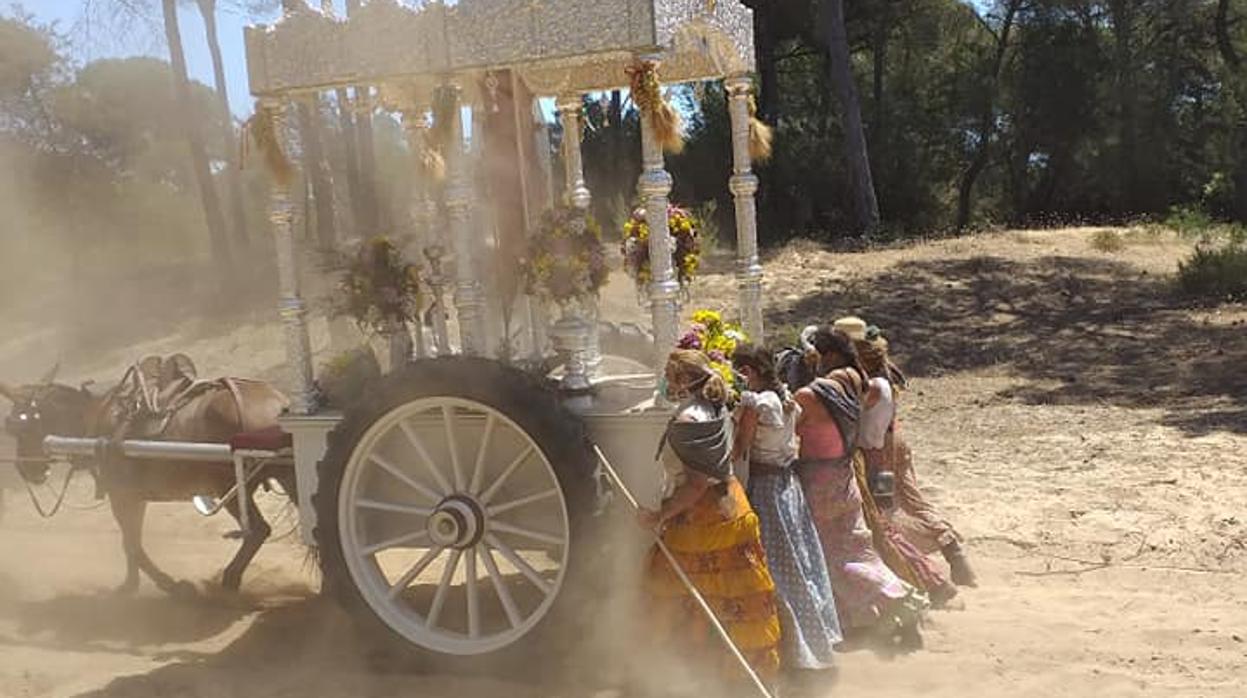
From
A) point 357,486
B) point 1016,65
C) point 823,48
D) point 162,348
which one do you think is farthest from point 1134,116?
point 357,486

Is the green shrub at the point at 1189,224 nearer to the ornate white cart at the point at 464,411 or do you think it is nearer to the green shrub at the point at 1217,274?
the green shrub at the point at 1217,274

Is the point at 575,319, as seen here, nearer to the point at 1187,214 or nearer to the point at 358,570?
the point at 358,570

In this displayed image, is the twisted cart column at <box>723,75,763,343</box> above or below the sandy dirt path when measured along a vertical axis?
above

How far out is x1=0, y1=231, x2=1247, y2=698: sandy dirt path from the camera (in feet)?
15.6

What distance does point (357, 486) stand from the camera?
479 cm

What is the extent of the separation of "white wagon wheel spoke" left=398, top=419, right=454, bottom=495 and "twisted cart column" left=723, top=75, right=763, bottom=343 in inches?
74.0

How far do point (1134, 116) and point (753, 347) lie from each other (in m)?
24.2

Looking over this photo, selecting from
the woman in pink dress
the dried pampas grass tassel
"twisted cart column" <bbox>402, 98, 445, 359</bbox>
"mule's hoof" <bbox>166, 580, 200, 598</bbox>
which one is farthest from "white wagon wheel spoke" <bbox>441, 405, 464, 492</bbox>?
"mule's hoof" <bbox>166, 580, 200, 598</bbox>

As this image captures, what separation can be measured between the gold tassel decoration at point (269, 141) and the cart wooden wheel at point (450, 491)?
118 cm

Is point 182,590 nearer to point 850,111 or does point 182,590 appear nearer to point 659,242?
point 659,242

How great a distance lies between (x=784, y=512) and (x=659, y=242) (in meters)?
1.26

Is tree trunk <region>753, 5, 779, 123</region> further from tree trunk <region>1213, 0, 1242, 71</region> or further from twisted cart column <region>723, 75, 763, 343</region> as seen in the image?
twisted cart column <region>723, 75, 763, 343</region>

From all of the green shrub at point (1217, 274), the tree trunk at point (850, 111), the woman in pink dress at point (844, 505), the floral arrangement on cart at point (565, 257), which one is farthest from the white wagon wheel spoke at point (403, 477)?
the tree trunk at point (850, 111)

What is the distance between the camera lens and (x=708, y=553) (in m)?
4.38
